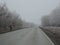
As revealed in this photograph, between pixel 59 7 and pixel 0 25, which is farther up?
pixel 59 7

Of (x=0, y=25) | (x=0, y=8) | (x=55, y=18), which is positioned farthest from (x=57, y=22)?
(x=0, y=25)

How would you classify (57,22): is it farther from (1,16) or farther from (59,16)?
(1,16)

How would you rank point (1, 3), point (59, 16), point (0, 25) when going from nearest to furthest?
point (0, 25) < point (1, 3) < point (59, 16)

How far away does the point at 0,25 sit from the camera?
223 ft

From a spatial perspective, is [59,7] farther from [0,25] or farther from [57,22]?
[0,25]

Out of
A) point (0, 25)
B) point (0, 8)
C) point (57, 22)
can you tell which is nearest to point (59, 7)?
point (57, 22)

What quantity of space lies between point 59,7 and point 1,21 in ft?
191

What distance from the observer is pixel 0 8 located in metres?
78.9

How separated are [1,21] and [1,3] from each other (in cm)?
1124

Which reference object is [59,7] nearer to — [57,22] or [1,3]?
[57,22]

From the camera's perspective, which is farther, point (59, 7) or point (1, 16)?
point (59, 7)

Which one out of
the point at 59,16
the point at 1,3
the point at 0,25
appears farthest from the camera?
the point at 59,16

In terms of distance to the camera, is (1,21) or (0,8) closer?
(1,21)

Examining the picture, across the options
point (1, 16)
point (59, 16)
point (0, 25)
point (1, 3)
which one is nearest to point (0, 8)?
point (1, 3)
